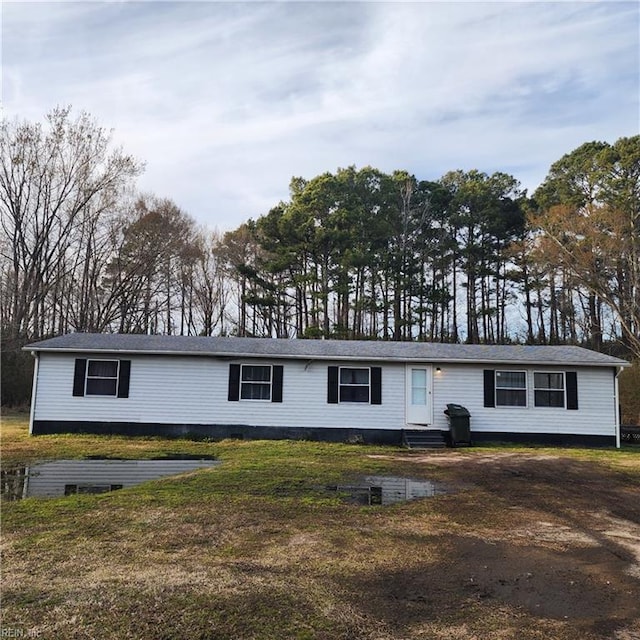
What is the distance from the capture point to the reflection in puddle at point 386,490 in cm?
677

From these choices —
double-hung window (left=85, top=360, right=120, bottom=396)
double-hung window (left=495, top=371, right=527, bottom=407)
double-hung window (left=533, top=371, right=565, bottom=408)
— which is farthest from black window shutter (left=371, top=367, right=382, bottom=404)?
double-hung window (left=85, top=360, right=120, bottom=396)

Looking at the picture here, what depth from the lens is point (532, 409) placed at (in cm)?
1339

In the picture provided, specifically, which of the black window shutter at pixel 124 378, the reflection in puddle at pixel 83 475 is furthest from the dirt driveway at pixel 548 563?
the black window shutter at pixel 124 378

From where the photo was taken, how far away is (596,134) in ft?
84.7

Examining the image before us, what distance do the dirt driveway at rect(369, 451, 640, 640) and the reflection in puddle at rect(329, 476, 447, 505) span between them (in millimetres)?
523

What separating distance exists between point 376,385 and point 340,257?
14.8m

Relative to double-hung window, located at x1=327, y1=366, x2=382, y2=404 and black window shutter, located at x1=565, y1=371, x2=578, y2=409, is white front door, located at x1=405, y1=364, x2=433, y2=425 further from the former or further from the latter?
black window shutter, located at x1=565, y1=371, x2=578, y2=409

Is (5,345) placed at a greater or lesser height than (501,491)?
greater

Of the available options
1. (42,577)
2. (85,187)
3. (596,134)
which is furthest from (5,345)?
(596,134)

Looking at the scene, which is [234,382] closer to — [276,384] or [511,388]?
[276,384]

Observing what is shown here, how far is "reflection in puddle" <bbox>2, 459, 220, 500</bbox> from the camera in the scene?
688 centimetres

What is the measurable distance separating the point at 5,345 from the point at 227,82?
60.8ft

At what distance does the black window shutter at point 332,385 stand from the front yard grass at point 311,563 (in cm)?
541

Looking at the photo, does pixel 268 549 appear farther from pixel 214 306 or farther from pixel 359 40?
pixel 214 306
